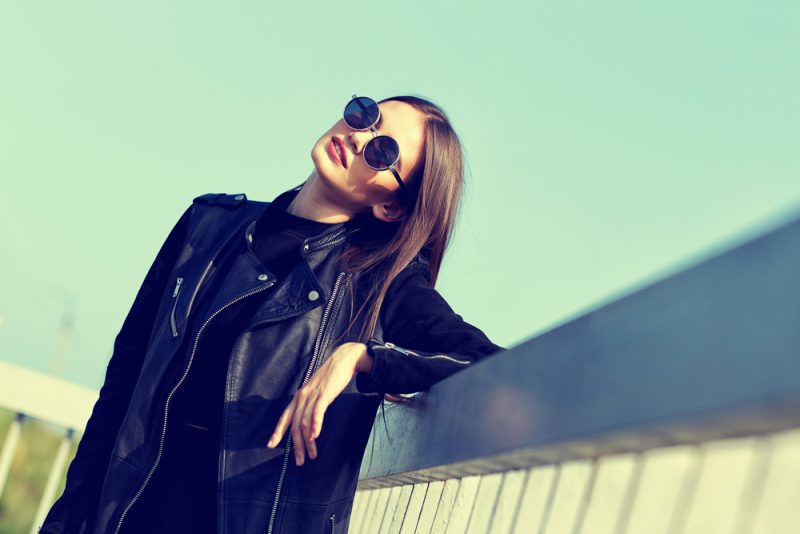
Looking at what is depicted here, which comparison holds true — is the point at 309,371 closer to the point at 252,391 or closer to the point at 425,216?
the point at 252,391

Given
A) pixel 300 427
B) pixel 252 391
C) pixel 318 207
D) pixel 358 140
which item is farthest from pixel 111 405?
pixel 358 140

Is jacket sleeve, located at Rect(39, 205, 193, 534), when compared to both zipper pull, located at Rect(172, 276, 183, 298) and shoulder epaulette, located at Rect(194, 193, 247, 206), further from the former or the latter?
zipper pull, located at Rect(172, 276, 183, 298)

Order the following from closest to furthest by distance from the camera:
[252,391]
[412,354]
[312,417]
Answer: [312,417] → [412,354] → [252,391]

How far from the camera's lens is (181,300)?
3.01 meters

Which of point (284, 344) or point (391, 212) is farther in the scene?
point (391, 212)

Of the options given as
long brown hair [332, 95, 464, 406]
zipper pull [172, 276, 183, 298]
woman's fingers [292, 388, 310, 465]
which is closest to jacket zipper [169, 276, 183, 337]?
zipper pull [172, 276, 183, 298]

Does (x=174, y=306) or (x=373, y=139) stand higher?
(x=373, y=139)

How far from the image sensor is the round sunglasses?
120 inches

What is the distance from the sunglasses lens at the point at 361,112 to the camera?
310cm

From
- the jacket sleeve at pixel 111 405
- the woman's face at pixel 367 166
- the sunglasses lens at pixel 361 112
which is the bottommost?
the jacket sleeve at pixel 111 405

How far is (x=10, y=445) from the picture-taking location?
521cm

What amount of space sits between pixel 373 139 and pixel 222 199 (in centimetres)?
62

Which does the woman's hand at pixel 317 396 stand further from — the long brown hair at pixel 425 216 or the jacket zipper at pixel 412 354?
the long brown hair at pixel 425 216

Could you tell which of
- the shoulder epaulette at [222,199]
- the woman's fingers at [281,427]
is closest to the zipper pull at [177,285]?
the shoulder epaulette at [222,199]
